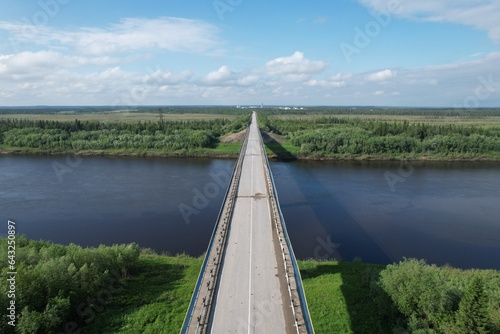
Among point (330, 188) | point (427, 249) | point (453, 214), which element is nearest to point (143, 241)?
point (427, 249)

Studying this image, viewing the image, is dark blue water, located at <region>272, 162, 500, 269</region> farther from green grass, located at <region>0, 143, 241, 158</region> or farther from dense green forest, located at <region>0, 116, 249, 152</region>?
dense green forest, located at <region>0, 116, 249, 152</region>

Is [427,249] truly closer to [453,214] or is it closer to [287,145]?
[453,214]

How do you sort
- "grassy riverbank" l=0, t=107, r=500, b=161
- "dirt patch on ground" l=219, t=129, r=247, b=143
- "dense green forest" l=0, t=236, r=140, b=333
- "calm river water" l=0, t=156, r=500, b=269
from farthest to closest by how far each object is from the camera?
"dirt patch on ground" l=219, t=129, r=247, b=143 → "grassy riverbank" l=0, t=107, r=500, b=161 → "calm river water" l=0, t=156, r=500, b=269 → "dense green forest" l=0, t=236, r=140, b=333

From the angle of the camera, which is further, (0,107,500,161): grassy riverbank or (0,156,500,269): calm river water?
(0,107,500,161): grassy riverbank

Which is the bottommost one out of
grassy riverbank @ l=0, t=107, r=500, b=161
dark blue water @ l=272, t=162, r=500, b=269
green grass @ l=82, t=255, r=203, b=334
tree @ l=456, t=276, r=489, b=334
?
green grass @ l=82, t=255, r=203, b=334

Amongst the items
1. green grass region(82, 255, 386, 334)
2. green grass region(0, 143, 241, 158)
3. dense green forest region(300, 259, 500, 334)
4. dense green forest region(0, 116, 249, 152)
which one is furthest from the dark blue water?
dense green forest region(0, 116, 249, 152)

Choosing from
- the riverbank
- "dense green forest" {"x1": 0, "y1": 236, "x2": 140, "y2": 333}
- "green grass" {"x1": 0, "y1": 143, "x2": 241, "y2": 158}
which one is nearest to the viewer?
"dense green forest" {"x1": 0, "y1": 236, "x2": 140, "y2": 333}

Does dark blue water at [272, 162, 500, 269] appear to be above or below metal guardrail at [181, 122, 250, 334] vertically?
below

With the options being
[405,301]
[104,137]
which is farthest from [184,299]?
[104,137]
